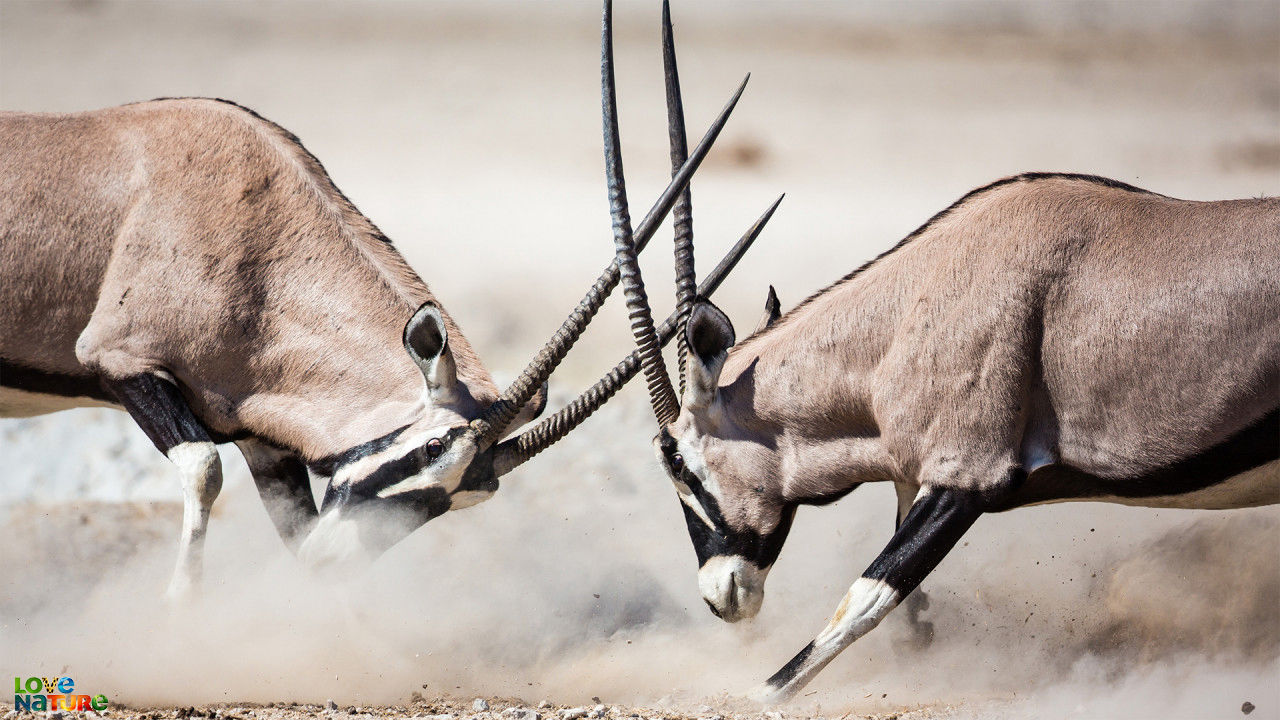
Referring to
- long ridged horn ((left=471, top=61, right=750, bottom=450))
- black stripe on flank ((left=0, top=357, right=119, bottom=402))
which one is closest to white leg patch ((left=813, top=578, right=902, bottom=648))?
long ridged horn ((left=471, top=61, right=750, bottom=450))

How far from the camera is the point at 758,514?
5.75 meters

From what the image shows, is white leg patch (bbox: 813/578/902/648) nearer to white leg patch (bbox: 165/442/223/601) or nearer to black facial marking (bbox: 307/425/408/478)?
black facial marking (bbox: 307/425/408/478)

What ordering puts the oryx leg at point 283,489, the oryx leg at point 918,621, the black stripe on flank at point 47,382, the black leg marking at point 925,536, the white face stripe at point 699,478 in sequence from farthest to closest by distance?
the oryx leg at point 918,621
the oryx leg at point 283,489
the black stripe on flank at point 47,382
the white face stripe at point 699,478
the black leg marking at point 925,536

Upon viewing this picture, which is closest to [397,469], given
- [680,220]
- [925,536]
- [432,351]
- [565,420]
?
[432,351]

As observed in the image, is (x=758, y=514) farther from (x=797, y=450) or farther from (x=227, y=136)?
(x=227, y=136)

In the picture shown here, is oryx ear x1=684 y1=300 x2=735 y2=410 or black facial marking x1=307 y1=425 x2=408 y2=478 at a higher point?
oryx ear x1=684 y1=300 x2=735 y2=410

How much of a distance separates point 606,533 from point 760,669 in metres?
1.90

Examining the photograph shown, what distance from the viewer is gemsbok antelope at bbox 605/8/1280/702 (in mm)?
4934

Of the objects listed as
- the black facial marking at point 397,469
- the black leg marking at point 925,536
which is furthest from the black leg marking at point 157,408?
the black leg marking at point 925,536

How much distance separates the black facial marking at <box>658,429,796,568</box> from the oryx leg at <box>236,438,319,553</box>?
1968 millimetres

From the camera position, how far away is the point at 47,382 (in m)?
6.45

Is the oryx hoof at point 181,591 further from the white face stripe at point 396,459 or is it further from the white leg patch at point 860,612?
the white leg patch at point 860,612

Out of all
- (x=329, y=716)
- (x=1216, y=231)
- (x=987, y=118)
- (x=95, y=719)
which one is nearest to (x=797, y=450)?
(x=1216, y=231)

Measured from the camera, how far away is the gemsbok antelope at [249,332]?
Answer: 5922 mm
